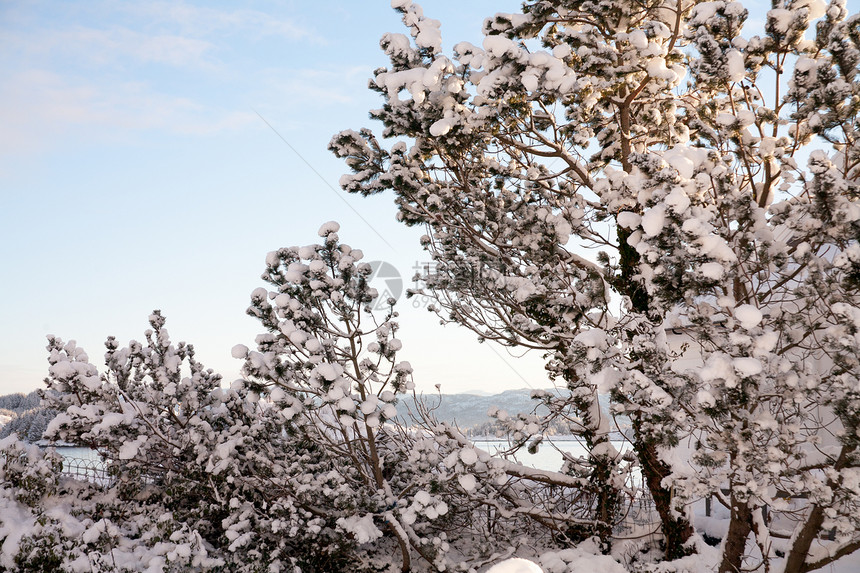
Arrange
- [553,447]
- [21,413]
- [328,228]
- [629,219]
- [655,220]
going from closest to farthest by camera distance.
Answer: [655,220]
[629,219]
[328,228]
[553,447]
[21,413]

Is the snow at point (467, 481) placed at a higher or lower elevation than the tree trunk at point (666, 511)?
higher

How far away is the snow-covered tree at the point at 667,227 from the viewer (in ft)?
12.3

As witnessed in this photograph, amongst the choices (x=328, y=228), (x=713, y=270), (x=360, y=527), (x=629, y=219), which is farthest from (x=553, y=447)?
(x=328, y=228)

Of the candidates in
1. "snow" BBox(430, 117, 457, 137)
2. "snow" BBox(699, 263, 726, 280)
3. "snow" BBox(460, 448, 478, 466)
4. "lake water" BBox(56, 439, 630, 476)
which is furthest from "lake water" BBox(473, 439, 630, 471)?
"snow" BBox(430, 117, 457, 137)

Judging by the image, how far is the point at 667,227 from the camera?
374 cm

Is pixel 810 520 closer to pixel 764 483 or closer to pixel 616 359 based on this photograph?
pixel 764 483

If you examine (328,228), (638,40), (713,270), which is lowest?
(713,270)

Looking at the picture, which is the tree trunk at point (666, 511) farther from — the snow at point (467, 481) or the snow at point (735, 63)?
the snow at point (735, 63)

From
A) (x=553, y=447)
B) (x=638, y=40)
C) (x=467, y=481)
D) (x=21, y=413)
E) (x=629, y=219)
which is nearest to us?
(x=629, y=219)

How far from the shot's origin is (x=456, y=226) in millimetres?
6316

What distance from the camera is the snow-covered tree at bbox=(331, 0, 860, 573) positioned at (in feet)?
12.3

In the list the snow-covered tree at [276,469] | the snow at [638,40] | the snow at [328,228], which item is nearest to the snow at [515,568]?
the snow-covered tree at [276,469]

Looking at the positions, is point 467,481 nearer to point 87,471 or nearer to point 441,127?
point 441,127

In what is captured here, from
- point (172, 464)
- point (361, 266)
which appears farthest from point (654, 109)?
point (172, 464)
